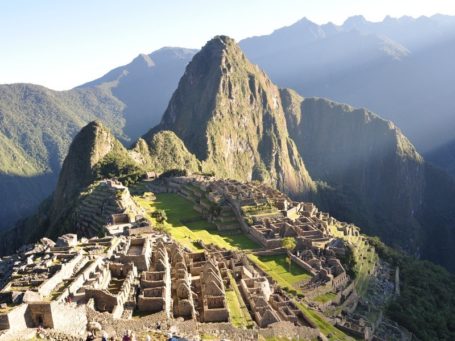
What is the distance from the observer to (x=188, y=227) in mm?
67188

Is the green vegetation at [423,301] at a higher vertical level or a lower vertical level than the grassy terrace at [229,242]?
lower

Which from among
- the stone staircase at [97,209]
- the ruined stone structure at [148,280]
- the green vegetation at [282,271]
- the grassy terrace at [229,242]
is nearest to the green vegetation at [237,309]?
the grassy terrace at [229,242]

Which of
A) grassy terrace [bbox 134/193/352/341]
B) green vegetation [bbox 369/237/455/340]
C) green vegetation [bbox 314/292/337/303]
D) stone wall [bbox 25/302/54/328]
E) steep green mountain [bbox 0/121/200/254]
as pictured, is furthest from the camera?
steep green mountain [bbox 0/121/200/254]

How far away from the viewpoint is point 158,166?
144 m

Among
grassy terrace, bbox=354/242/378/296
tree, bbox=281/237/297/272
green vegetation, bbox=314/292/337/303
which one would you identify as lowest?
grassy terrace, bbox=354/242/378/296

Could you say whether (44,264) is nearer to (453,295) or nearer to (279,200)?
(279,200)

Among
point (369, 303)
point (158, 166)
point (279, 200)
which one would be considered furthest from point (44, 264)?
point (158, 166)

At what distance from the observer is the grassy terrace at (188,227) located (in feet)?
190

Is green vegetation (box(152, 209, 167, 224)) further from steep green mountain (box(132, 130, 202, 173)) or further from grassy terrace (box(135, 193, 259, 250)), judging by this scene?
steep green mountain (box(132, 130, 202, 173))

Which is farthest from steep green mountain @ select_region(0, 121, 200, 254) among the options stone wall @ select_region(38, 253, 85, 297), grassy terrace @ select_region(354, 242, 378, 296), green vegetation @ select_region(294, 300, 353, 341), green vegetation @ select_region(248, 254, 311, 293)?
stone wall @ select_region(38, 253, 85, 297)

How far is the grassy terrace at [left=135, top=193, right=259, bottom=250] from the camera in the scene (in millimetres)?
57969

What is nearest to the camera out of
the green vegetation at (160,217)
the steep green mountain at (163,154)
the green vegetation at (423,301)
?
the green vegetation at (423,301)

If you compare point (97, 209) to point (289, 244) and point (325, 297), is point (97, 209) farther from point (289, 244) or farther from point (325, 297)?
point (325, 297)

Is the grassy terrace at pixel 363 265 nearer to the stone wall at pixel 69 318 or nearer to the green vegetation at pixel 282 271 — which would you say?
the green vegetation at pixel 282 271
